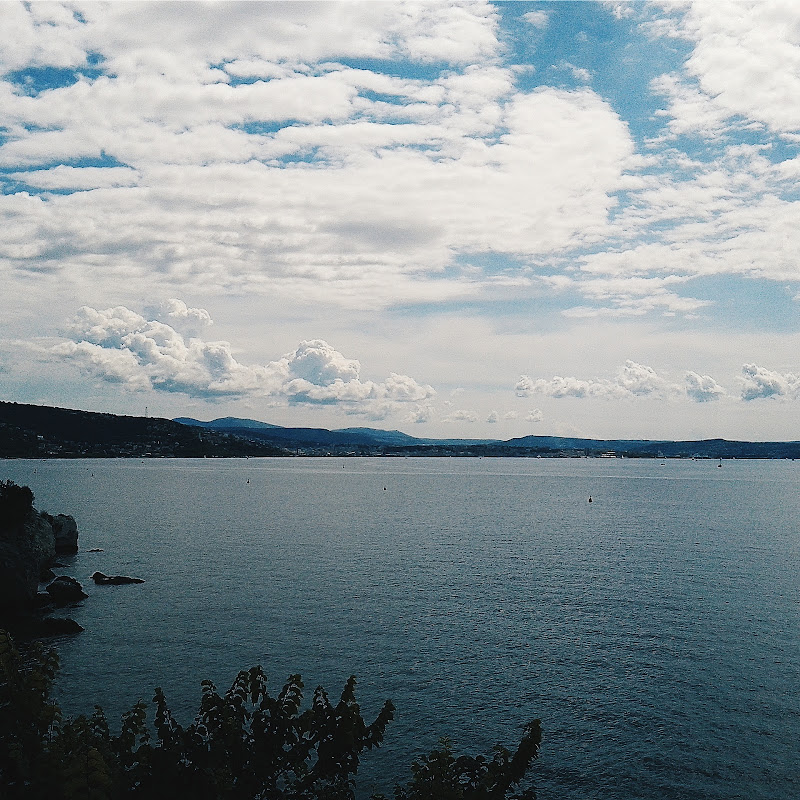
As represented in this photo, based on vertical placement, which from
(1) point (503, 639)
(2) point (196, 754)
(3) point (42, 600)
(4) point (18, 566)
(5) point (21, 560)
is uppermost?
(2) point (196, 754)

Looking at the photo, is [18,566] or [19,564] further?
[19,564]

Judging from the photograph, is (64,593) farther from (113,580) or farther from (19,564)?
(113,580)

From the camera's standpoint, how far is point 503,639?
51.4 metres

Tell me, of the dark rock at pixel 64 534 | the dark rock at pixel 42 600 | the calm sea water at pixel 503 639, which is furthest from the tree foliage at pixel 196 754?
the dark rock at pixel 64 534

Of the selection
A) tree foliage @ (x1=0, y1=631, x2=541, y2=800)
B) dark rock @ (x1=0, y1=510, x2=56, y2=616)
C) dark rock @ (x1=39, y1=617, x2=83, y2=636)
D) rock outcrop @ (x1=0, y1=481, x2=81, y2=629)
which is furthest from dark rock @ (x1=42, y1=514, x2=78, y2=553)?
tree foliage @ (x1=0, y1=631, x2=541, y2=800)

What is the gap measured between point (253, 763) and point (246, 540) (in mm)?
83476

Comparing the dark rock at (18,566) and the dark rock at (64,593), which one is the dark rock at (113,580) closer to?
the dark rock at (64,593)

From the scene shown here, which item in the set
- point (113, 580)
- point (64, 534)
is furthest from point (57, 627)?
point (64, 534)

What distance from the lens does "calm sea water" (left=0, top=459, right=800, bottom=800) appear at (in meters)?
35.1

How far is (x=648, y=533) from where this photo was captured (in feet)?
375

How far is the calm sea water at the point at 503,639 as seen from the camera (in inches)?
1380

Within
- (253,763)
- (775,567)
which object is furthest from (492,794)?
(775,567)

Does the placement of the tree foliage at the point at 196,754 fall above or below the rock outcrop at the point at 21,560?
above

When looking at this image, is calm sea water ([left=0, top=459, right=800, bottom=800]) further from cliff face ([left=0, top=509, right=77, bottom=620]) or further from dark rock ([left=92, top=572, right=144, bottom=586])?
cliff face ([left=0, top=509, right=77, bottom=620])
